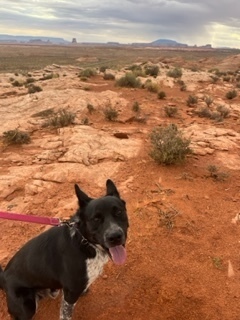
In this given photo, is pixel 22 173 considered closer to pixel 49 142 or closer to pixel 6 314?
pixel 49 142

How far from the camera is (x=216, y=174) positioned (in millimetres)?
6941

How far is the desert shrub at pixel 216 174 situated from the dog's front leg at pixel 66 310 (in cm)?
418

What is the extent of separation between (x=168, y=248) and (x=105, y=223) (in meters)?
2.09

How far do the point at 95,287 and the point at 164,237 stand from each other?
1.35 m

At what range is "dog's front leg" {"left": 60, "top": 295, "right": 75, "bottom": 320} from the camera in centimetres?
364

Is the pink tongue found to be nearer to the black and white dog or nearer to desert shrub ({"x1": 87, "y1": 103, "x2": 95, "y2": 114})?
the black and white dog

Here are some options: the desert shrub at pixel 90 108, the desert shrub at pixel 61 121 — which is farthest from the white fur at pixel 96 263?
the desert shrub at pixel 90 108

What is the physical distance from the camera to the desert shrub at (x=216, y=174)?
22.6 ft

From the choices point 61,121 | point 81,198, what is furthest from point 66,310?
point 61,121

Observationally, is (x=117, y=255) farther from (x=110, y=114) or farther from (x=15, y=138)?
(x=110, y=114)

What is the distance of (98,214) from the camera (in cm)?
324

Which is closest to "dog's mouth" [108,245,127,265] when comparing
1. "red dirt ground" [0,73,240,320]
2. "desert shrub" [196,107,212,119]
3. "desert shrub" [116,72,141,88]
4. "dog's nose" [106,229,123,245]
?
"dog's nose" [106,229,123,245]

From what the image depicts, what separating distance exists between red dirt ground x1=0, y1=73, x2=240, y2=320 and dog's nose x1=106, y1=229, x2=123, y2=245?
133cm

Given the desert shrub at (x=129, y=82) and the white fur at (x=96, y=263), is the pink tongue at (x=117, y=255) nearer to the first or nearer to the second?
the white fur at (x=96, y=263)
